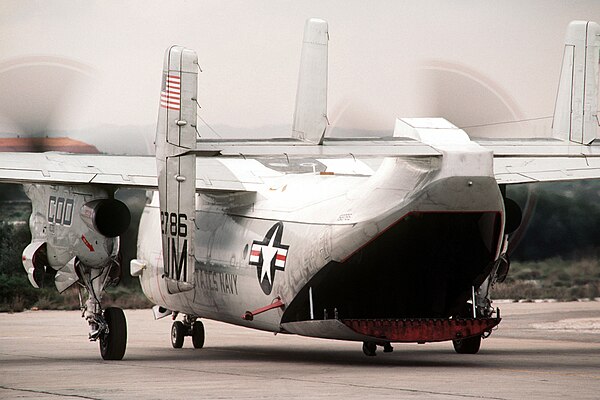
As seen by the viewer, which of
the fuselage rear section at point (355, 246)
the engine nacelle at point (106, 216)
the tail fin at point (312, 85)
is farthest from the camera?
the engine nacelle at point (106, 216)

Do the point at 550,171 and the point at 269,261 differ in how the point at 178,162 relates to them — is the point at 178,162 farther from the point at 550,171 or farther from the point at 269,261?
the point at 550,171

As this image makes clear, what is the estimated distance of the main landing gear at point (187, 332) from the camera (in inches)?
850

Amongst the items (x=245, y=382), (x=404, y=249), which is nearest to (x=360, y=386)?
(x=245, y=382)

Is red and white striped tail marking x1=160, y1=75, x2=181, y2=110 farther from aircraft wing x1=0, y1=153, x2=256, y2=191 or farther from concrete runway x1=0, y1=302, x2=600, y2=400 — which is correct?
concrete runway x1=0, y1=302, x2=600, y2=400

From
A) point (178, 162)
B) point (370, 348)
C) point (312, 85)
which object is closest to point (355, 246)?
point (312, 85)

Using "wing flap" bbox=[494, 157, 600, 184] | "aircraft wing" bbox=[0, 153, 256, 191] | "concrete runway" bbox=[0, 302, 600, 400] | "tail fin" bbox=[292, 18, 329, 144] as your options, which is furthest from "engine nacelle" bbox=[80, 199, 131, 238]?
"wing flap" bbox=[494, 157, 600, 184]

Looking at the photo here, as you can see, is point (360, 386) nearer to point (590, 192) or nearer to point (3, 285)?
point (590, 192)

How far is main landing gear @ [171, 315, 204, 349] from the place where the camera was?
2158 cm

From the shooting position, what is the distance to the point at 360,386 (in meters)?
13.6

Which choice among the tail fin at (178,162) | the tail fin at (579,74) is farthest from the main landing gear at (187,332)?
the tail fin at (579,74)

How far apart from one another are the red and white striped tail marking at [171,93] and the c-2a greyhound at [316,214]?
0.02 m

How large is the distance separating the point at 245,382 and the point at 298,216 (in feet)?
11.4

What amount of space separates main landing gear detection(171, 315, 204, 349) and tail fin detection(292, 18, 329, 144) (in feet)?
21.4

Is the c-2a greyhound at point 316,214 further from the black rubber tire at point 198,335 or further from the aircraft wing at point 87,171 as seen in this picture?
the black rubber tire at point 198,335
